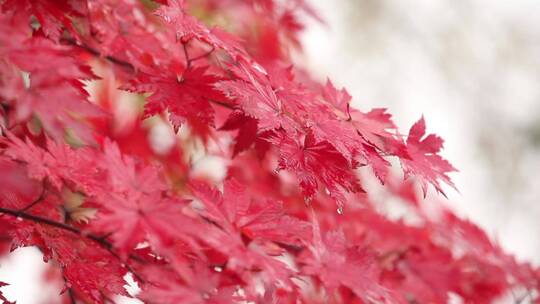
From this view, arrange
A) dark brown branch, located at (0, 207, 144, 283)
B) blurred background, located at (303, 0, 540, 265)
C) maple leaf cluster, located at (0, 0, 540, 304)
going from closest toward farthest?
maple leaf cluster, located at (0, 0, 540, 304)
dark brown branch, located at (0, 207, 144, 283)
blurred background, located at (303, 0, 540, 265)

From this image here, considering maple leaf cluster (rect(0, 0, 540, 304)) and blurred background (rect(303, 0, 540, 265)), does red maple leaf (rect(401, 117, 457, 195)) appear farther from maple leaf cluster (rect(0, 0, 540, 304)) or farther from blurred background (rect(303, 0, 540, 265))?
blurred background (rect(303, 0, 540, 265))

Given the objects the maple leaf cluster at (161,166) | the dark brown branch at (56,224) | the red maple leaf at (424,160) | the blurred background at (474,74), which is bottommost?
the dark brown branch at (56,224)

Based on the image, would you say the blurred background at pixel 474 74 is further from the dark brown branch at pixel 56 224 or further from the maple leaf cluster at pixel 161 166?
the dark brown branch at pixel 56 224

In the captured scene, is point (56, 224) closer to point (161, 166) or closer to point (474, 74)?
point (161, 166)

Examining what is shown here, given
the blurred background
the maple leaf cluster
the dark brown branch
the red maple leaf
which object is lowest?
the dark brown branch

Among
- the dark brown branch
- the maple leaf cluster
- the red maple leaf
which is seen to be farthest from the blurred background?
the dark brown branch

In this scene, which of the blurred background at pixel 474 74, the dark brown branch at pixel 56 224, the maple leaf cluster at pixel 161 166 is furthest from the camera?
the blurred background at pixel 474 74

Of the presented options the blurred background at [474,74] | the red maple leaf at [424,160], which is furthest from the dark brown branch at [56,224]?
the blurred background at [474,74]

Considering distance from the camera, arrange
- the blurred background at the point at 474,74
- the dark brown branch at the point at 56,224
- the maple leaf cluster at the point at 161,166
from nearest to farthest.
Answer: the maple leaf cluster at the point at 161,166 < the dark brown branch at the point at 56,224 < the blurred background at the point at 474,74

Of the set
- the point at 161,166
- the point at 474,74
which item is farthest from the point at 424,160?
the point at 474,74

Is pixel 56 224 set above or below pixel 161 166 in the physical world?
below

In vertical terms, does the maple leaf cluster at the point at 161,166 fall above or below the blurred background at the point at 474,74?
below

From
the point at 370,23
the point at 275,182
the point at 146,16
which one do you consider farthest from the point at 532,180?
the point at 146,16

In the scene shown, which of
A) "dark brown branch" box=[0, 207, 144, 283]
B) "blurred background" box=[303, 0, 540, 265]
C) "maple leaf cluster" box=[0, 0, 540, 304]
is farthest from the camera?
"blurred background" box=[303, 0, 540, 265]
